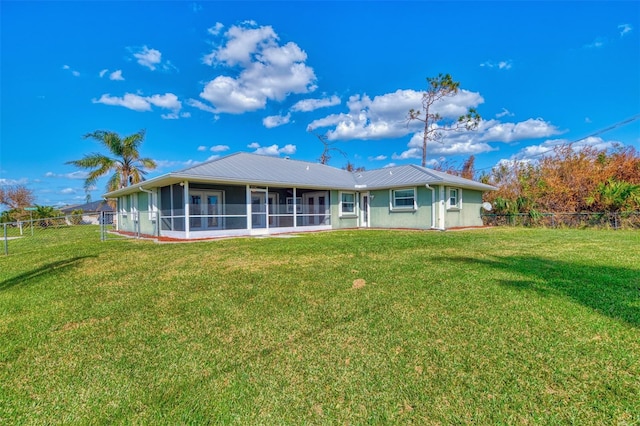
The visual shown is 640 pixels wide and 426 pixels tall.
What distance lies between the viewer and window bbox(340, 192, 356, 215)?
1727 centimetres

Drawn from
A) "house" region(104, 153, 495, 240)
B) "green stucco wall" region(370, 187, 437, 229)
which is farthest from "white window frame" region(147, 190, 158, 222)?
"green stucco wall" region(370, 187, 437, 229)

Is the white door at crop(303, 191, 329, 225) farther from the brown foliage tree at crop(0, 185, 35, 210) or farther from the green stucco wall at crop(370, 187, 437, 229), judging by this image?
the brown foliage tree at crop(0, 185, 35, 210)

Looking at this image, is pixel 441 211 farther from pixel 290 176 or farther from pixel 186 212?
pixel 186 212

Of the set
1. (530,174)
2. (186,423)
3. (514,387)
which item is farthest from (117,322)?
(530,174)

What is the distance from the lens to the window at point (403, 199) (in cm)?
1570

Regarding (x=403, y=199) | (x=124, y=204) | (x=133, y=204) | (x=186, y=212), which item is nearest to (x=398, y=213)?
(x=403, y=199)

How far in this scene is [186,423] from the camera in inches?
89.6

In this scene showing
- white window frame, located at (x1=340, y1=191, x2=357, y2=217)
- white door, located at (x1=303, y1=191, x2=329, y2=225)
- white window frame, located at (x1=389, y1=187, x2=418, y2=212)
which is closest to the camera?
white window frame, located at (x1=389, y1=187, x2=418, y2=212)

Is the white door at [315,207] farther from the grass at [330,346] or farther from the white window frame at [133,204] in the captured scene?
the grass at [330,346]

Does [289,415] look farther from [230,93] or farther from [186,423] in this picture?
[230,93]

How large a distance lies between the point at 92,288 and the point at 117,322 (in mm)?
1951

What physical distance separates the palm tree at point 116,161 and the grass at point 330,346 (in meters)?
20.0

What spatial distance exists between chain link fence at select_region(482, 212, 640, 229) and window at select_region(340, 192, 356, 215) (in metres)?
8.07

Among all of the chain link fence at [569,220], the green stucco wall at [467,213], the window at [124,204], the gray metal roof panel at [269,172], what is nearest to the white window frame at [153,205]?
the gray metal roof panel at [269,172]
